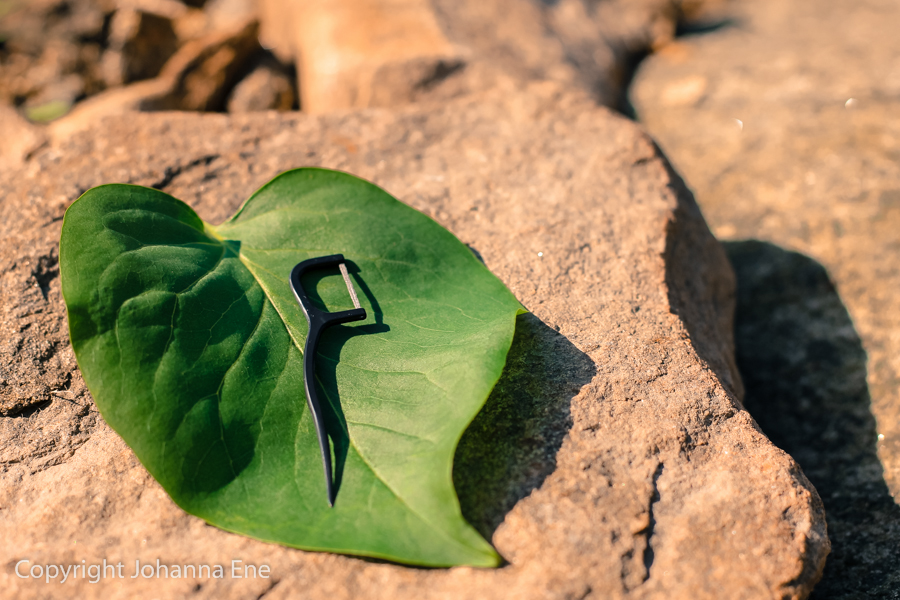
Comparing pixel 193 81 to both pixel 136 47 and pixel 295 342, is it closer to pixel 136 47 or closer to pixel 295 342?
pixel 136 47

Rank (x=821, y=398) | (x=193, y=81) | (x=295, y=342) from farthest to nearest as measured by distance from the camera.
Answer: (x=193, y=81) → (x=821, y=398) → (x=295, y=342)

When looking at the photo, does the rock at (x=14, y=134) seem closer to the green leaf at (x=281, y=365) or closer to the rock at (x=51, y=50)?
the rock at (x=51, y=50)

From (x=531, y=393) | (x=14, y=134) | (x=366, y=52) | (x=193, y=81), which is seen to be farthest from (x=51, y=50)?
(x=531, y=393)

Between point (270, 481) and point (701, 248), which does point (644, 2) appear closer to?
point (701, 248)

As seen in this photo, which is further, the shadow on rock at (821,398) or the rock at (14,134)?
the rock at (14,134)

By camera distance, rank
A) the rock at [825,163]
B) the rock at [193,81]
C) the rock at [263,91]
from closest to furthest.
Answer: the rock at [825,163] → the rock at [193,81] → the rock at [263,91]

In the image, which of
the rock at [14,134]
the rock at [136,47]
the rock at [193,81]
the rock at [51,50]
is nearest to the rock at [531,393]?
the rock at [14,134]
